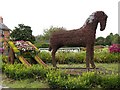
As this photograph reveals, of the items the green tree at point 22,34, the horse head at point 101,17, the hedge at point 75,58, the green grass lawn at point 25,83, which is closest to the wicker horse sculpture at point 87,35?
the horse head at point 101,17

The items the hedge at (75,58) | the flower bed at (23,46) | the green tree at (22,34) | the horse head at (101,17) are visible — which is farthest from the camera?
the green tree at (22,34)

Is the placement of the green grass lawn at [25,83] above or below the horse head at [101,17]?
below

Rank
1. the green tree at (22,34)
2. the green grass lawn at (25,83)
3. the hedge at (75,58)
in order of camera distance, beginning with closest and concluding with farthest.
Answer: the green grass lawn at (25,83)
the hedge at (75,58)
the green tree at (22,34)

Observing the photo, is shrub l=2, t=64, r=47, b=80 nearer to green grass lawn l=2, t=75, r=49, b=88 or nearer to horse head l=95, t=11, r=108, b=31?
green grass lawn l=2, t=75, r=49, b=88

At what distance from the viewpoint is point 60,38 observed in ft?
29.7

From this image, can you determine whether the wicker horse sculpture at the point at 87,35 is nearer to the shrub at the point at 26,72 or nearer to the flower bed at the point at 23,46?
the shrub at the point at 26,72

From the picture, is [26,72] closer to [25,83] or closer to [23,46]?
[25,83]

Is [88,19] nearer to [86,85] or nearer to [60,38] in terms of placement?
[60,38]

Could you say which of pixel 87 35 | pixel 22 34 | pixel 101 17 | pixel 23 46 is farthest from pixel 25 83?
pixel 22 34

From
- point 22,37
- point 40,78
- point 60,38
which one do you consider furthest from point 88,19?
point 22,37

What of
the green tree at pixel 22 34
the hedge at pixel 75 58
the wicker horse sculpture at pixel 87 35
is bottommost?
the hedge at pixel 75 58

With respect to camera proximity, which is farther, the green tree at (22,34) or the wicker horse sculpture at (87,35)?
the green tree at (22,34)

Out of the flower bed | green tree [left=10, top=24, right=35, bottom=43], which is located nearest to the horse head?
the flower bed

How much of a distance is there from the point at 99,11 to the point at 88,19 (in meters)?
0.46
